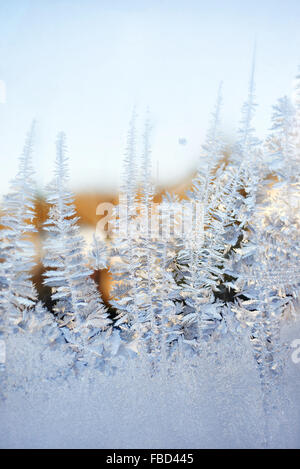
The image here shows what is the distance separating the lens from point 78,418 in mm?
587

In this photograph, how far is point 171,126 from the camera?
0.65 m

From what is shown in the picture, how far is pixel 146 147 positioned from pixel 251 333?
52cm

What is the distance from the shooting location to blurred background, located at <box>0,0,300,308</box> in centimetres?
63

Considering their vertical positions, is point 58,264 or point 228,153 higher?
point 228,153

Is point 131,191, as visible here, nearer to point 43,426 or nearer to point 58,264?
point 58,264

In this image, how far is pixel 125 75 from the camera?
67 centimetres

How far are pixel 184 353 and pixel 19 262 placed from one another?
0.44m

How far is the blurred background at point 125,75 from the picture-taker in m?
0.63

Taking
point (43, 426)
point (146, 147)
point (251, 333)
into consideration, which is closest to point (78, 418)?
point (43, 426)

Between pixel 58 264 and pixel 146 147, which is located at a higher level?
pixel 146 147
